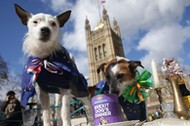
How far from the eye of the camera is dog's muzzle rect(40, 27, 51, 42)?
86.9 inches

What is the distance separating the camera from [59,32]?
96.3 inches

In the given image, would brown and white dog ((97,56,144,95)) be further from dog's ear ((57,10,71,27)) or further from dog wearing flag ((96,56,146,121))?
dog's ear ((57,10,71,27))

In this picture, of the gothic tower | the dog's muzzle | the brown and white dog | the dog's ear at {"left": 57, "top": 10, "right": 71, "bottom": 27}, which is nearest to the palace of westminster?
the gothic tower

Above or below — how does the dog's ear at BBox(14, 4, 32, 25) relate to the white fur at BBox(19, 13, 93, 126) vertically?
above

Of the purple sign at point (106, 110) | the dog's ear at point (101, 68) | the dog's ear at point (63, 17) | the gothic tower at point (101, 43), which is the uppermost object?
the gothic tower at point (101, 43)

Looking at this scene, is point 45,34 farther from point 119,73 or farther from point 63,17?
point 119,73

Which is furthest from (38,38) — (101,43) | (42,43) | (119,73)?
(101,43)

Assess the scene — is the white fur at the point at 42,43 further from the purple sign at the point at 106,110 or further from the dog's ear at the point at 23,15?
the purple sign at the point at 106,110

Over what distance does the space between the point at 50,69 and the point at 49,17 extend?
22.4 inches

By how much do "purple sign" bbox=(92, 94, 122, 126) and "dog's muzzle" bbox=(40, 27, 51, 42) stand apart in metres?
0.79

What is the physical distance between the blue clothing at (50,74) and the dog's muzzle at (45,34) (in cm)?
→ 19

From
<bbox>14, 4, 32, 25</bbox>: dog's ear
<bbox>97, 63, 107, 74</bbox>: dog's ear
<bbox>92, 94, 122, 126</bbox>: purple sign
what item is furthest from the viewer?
<bbox>97, 63, 107, 74</bbox>: dog's ear

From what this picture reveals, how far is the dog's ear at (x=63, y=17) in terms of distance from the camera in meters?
2.50

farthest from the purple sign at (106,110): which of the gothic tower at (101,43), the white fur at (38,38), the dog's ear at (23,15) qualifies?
the gothic tower at (101,43)
